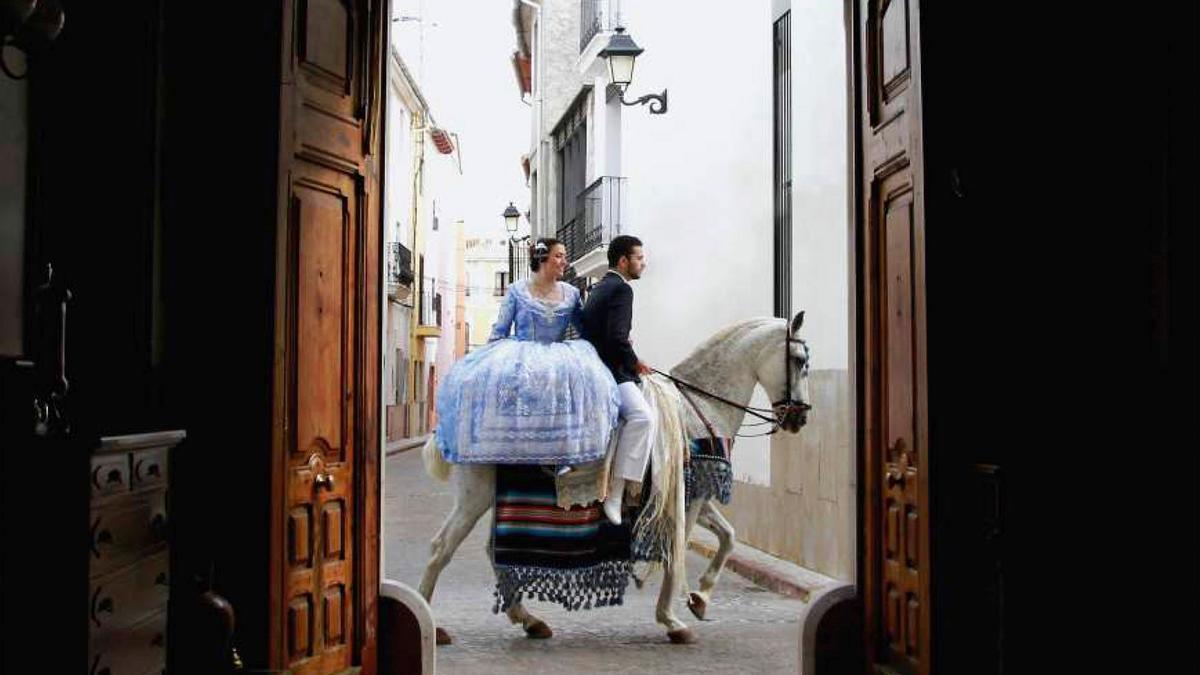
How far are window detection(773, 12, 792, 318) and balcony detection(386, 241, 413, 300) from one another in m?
18.7

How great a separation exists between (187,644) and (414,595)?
130cm

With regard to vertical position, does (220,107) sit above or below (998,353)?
above

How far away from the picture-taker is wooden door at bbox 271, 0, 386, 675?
179 inches

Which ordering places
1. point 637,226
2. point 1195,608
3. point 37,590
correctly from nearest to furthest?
point 37,590
point 1195,608
point 637,226

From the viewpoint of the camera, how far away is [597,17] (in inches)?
796

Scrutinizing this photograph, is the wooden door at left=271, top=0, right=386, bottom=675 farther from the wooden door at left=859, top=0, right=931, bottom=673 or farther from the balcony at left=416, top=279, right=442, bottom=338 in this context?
the balcony at left=416, top=279, right=442, bottom=338

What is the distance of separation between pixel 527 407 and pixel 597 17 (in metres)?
14.1

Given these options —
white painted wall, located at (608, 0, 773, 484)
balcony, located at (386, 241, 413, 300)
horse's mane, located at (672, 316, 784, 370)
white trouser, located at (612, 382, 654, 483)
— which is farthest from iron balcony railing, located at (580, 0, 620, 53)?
white trouser, located at (612, 382, 654, 483)

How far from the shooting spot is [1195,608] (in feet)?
14.1

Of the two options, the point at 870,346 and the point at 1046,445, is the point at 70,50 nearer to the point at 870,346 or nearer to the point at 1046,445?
the point at 870,346

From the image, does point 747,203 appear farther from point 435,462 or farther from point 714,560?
point 435,462

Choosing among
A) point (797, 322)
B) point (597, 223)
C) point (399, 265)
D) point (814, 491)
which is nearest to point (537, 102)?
point (399, 265)

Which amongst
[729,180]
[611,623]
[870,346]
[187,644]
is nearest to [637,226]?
[729,180]

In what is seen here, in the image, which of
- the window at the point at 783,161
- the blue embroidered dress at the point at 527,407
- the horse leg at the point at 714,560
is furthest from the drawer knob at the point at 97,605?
the window at the point at 783,161
